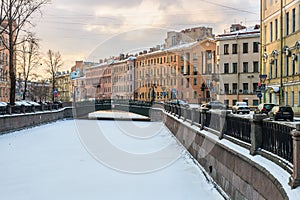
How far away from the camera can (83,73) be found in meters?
117

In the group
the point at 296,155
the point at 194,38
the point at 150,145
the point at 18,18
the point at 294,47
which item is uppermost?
the point at 194,38

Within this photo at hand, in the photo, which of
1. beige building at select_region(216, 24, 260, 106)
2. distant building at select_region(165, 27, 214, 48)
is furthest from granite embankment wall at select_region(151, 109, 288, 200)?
distant building at select_region(165, 27, 214, 48)

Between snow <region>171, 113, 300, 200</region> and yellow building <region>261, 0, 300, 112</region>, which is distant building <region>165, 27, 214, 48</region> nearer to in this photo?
yellow building <region>261, 0, 300, 112</region>

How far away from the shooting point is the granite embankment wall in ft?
23.3

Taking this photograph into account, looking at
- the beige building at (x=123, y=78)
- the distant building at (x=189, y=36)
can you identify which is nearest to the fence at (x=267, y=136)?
the beige building at (x=123, y=78)

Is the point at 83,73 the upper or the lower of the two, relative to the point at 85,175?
upper

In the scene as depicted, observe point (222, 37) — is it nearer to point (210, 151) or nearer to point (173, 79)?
point (173, 79)

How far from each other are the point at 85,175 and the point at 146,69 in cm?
7641

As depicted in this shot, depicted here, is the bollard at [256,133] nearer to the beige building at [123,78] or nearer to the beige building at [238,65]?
the beige building at [238,65]

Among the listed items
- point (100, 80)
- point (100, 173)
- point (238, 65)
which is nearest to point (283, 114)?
point (100, 173)

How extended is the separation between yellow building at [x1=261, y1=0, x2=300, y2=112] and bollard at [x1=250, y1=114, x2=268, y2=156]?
29.3m

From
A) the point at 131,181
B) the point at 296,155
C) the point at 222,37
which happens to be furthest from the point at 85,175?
the point at 222,37

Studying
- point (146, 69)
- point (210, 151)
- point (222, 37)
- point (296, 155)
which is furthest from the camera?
point (146, 69)

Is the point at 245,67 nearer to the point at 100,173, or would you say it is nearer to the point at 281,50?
the point at 281,50
